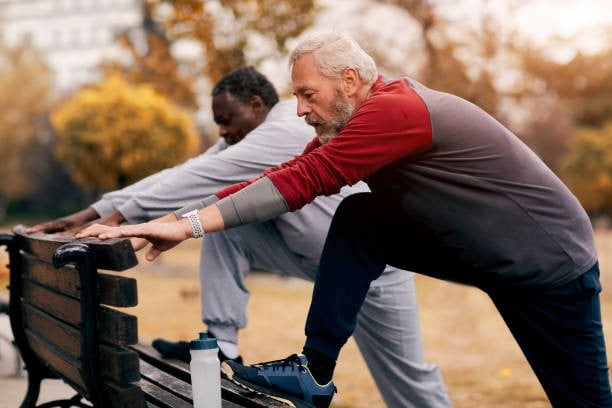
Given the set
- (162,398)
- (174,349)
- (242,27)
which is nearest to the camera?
(162,398)

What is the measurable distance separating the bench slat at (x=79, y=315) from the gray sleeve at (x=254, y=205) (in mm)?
405

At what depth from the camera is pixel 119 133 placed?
87.1 feet

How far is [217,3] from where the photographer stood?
16062mm

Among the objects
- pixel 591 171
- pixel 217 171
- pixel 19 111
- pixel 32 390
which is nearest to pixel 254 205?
pixel 217 171

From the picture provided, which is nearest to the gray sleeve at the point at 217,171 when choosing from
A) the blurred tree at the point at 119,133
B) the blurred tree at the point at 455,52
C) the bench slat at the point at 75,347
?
the bench slat at the point at 75,347

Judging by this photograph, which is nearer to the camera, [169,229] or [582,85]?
[169,229]

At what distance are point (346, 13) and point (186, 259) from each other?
8.02 meters

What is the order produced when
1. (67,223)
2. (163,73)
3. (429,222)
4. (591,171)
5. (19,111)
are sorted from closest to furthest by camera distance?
(429,222)
(67,223)
(163,73)
(591,171)
(19,111)

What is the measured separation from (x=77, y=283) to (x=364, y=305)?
4.93 ft

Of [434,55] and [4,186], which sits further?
[4,186]

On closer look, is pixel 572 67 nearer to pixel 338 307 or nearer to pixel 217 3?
pixel 217 3

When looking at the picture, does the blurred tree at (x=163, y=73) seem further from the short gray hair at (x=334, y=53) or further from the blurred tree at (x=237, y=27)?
the short gray hair at (x=334, y=53)

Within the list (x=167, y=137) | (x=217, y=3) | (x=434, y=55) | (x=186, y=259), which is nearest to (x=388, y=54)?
(x=434, y=55)

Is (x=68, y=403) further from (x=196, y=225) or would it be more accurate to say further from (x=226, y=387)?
(x=196, y=225)
